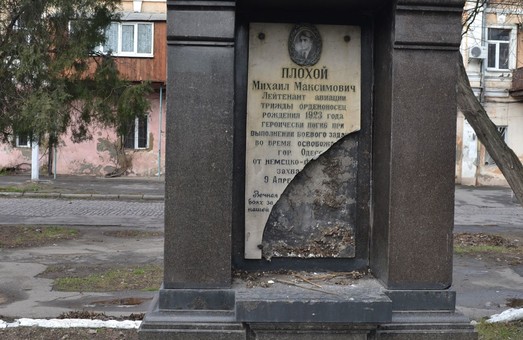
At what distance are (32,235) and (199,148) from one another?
9506 mm

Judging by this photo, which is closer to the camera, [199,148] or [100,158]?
[199,148]

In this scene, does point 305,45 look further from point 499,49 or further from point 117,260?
point 499,49

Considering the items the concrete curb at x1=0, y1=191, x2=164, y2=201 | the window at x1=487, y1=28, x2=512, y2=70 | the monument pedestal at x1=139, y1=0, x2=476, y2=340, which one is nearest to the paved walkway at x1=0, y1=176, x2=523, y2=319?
the concrete curb at x1=0, y1=191, x2=164, y2=201

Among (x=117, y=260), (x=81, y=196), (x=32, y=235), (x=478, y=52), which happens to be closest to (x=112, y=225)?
(x=32, y=235)

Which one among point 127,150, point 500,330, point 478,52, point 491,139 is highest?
point 478,52

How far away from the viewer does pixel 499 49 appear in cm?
2600

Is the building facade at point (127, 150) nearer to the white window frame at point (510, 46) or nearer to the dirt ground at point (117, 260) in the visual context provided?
the dirt ground at point (117, 260)

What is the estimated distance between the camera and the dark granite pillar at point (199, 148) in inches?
144

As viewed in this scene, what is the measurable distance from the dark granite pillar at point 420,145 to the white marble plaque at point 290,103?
37 centimetres

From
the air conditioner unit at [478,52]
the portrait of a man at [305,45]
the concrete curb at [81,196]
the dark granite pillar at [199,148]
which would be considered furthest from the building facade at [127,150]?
the dark granite pillar at [199,148]

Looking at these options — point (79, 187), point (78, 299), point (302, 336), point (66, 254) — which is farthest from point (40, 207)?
point (302, 336)

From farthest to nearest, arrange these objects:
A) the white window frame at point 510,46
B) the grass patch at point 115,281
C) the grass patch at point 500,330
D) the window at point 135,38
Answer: the white window frame at point 510,46 < the window at point 135,38 < the grass patch at point 115,281 < the grass patch at point 500,330

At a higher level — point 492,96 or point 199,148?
point 492,96

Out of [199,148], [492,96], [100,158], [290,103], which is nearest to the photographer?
[199,148]
